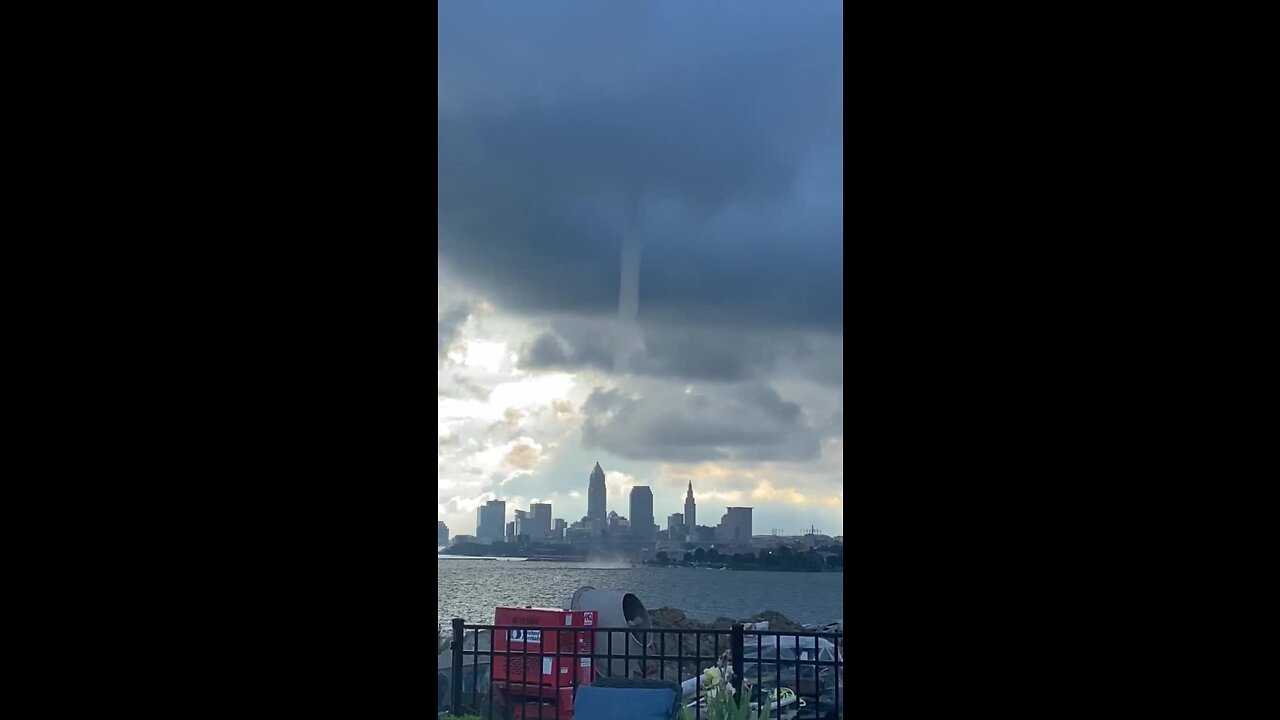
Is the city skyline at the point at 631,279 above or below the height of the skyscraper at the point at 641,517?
above

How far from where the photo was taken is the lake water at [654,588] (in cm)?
3384

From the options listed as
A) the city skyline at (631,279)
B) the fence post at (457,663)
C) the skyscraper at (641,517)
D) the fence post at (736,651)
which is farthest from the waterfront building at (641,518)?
the fence post at (736,651)

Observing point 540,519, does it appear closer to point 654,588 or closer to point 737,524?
point 737,524

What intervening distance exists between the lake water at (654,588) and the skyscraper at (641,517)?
186 centimetres

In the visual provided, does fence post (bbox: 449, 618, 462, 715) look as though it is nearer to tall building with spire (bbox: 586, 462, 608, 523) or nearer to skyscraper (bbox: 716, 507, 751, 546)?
skyscraper (bbox: 716, 507, 751, 546)

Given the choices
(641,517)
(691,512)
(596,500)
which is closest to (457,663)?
(691,512)

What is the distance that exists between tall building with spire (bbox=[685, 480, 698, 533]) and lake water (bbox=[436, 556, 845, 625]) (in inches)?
112

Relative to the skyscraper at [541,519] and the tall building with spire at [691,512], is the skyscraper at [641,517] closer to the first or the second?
the tall building with spire at [691,512]

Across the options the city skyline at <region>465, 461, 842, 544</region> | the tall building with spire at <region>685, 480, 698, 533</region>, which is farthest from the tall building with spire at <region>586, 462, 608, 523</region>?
the tall building with spire at <region>685, 480, 698, 533</region>
